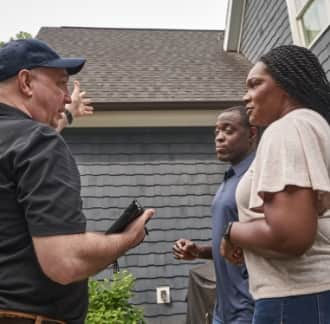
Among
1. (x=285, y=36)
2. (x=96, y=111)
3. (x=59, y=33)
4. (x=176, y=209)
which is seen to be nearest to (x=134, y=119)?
(x=96, y=111)

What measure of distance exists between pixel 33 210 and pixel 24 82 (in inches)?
19.8

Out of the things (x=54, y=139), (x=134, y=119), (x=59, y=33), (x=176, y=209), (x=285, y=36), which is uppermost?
(x=59, y=33)

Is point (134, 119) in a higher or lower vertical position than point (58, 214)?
higher

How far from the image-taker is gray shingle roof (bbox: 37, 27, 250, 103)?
21.9ft

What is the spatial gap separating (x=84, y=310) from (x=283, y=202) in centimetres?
71

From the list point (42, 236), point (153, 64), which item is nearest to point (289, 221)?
point (42, 236)

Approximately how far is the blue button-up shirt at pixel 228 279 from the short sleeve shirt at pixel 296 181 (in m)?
0.79

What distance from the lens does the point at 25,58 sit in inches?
66.2

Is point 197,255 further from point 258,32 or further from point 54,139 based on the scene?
point 258,32

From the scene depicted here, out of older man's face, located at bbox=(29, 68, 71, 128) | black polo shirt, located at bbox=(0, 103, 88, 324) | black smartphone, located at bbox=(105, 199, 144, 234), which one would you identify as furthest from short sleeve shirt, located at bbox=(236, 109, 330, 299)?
older man's face, located at bbox=(29, 68, 71, 128)

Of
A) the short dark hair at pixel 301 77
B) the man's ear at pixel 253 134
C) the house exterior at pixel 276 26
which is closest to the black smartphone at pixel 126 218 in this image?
the short dark hair at pixel 301 77

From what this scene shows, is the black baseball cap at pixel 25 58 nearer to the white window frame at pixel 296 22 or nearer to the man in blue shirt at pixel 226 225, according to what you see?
the man in blue shirt at pixel 226 225

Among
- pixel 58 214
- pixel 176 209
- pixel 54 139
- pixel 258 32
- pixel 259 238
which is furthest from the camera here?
pixel 258 32

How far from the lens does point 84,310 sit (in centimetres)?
158
